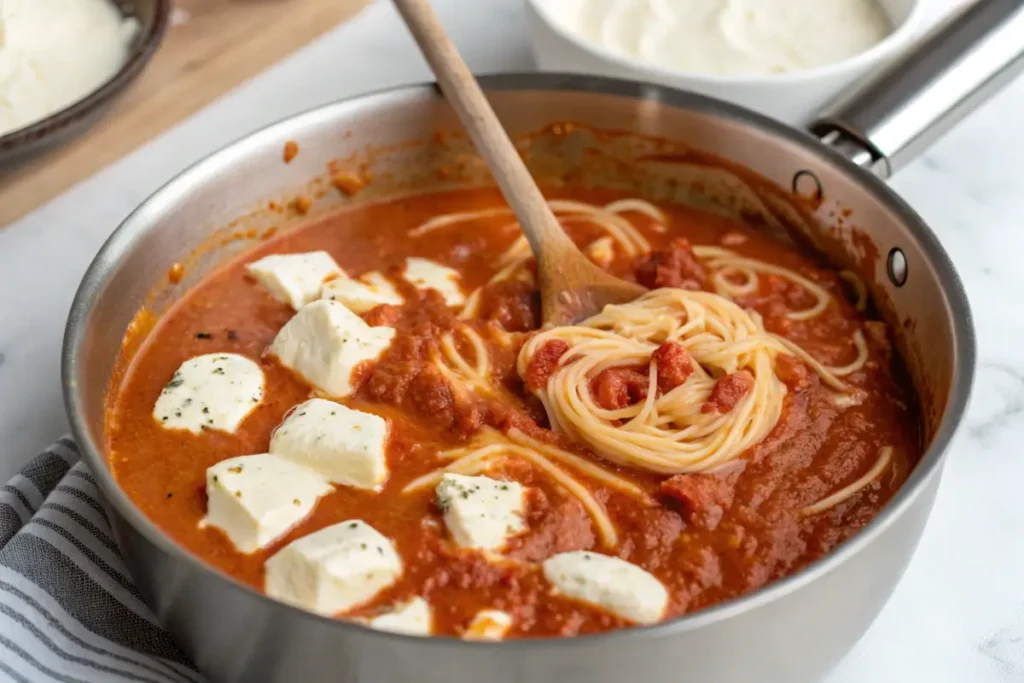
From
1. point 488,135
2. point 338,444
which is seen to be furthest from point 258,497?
point 488,135

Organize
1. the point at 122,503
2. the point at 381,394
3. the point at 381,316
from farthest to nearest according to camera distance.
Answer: the point at 381,316 < the point at 381,394 < the point at 122,503

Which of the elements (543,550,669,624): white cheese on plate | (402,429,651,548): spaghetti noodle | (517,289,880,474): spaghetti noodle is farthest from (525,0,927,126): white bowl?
(543,550,669,624): white cheese on plate

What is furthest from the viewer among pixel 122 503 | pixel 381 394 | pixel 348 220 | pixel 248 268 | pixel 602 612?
pixel 348 220

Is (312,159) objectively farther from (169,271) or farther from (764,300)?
(764,300)

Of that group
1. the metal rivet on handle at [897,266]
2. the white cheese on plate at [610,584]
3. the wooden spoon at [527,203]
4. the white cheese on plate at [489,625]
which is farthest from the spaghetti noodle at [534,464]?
the metal rivet on handle at [897,266]

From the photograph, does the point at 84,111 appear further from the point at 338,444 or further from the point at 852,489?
the point at 852,489

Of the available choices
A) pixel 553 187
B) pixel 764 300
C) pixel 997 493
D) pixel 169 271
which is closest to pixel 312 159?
pixel 169 271

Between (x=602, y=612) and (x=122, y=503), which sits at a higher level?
(x=122, y=503)
